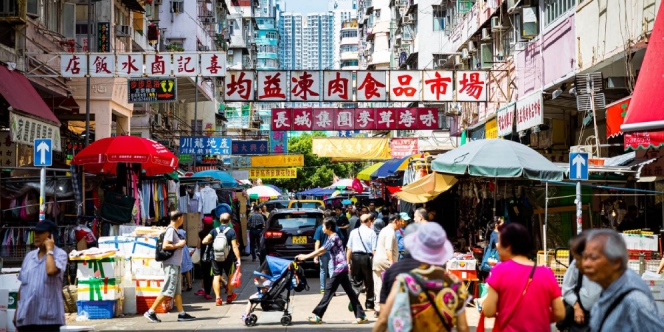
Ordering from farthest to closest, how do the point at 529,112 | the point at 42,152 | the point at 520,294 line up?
the point at 529,112
the point at 42,152
the point at 520,294

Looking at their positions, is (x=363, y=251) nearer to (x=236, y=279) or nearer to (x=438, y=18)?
(x=236, y=279)

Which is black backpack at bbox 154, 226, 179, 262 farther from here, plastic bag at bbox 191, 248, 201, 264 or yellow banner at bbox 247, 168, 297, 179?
yellow banner at bbox 247, 168, 297, 179

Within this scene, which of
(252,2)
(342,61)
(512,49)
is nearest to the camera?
(512,49)

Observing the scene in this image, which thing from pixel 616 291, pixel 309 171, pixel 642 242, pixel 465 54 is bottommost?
pixel 642 242

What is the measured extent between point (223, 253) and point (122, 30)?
15.8 metres

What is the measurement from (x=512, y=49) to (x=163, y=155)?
1229cm

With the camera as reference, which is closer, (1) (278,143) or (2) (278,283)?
(2) (278,283)

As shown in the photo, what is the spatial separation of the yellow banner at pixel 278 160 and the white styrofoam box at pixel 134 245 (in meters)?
41.8

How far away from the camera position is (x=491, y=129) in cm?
2645

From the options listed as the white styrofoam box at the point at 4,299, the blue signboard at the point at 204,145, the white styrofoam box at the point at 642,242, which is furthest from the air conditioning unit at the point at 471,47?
the white styrofoam box at the point at 4,299

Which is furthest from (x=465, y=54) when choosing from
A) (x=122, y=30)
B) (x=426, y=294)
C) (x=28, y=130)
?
(x=426, y=294)

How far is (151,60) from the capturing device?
69.8 ft

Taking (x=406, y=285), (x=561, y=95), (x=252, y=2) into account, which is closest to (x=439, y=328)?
(x=406, y=285)

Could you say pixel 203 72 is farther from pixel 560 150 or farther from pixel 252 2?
pixel 252 2
